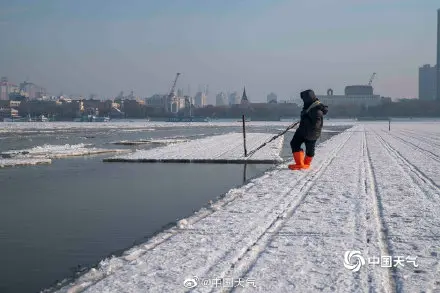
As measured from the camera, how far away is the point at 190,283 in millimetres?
5488

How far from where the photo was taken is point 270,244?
6973mm

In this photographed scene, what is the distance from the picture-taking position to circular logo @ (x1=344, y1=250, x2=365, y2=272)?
19.7ft

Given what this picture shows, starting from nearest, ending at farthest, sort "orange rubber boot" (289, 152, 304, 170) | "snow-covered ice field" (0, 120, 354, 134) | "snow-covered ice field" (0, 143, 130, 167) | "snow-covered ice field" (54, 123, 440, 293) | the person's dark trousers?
"snow-covered ice field" (54, 123, 440, 293) → the person's dark trousers → "orange rubber boot" (289, 152, 304, 170) → "snow-covered ice field" (0, 143, 130, 167) → "snow-covered ice field" (0, 120, 354, 134)

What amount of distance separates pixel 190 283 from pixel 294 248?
172 cm

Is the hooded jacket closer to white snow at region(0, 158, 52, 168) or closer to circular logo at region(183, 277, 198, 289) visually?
white snow at region(0, 158, 52, 168)

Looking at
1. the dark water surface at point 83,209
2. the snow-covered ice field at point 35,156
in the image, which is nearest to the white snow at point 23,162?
the snow-covered ice field at point 35,156

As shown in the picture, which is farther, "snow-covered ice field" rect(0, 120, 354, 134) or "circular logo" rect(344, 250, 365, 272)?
"snow-covered ice field" rect(0, 120, 354, 134)

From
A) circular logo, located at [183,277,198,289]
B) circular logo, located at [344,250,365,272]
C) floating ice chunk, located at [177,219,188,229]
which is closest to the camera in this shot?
circular logo, located at [183,277,198,289]

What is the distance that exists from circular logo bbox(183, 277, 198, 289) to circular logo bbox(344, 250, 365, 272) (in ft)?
5.22

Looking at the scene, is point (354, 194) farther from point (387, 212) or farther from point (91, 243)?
point (91, 243)

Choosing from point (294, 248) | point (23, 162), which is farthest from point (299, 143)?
point (23, 162)

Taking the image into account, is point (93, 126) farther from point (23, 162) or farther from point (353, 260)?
point (353, 260)

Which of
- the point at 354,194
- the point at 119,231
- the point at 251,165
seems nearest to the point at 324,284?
the point at 119,231

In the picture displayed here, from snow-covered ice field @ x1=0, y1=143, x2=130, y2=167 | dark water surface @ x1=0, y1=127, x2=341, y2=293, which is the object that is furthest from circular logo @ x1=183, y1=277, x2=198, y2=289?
snow-covered ice field @ x1=0, y1=143, x2=130, y2=167
